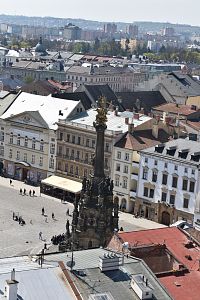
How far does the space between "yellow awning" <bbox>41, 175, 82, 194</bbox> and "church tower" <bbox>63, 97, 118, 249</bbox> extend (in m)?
38.3

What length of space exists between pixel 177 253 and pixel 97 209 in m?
7.71

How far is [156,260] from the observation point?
48156mm

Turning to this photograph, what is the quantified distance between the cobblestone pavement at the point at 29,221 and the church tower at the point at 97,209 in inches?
722

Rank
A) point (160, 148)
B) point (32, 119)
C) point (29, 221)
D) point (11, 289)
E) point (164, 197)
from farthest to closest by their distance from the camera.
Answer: point (32, 119), point (164, 197), point (160, 148), point (29, 221), point (11, 289)

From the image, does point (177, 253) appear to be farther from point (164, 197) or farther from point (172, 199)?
point (164, 197)

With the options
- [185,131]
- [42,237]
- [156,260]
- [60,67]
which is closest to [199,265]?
[156,260]

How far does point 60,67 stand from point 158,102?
64.0m

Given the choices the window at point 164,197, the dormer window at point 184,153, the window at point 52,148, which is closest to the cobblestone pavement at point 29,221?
the window at point 164,197

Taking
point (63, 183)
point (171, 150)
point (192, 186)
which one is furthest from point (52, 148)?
point (192, 186)

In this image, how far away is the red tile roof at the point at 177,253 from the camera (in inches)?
1603

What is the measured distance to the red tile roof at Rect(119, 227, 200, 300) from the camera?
4072cm

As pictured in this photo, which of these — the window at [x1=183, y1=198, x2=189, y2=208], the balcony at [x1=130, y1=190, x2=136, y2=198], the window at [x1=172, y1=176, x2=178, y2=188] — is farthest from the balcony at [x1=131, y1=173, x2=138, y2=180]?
the window at [x1=183, y1=198, x2=189, y2=208]

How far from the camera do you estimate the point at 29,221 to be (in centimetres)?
8331

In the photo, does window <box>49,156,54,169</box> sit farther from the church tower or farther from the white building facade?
the church tower
